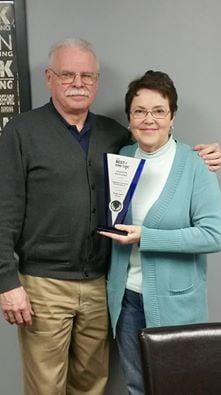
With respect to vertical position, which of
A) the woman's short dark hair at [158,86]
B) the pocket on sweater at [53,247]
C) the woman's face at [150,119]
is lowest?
the pocket on sweater at [53,247]

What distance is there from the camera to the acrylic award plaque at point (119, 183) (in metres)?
1.53

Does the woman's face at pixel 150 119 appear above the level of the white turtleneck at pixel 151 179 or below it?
above

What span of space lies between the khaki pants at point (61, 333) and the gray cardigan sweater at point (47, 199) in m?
0.07

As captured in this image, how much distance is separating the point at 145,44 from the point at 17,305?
1121 millimetres

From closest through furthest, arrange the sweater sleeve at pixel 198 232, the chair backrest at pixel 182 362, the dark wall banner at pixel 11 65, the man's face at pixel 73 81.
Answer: the chair backrest at pixel 182 362 → the sweater sleeve at pixel 198 232 → the man's face at pixel 73 81 → the dark wall banner at pixel 11 65

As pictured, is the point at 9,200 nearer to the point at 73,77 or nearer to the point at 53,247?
the point at 53,247

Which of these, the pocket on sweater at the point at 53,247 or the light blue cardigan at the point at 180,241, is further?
the pocket on sweater at the point at 53,247

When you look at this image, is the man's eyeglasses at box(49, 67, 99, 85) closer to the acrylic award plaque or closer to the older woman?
the older woman

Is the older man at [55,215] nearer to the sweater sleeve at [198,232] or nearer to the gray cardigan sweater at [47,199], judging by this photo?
the gray cardigan sweater at [47,199]

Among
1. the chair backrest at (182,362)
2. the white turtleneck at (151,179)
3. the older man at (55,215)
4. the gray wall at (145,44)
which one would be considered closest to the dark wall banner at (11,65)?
the gray wall at (145,44)

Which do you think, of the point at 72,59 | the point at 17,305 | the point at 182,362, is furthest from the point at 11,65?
the point at 182,362

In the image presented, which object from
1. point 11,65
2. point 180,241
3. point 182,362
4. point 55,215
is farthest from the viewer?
point 11,65

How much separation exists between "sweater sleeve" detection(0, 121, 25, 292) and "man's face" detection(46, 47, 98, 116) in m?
0.21

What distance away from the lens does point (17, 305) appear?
160 cm
